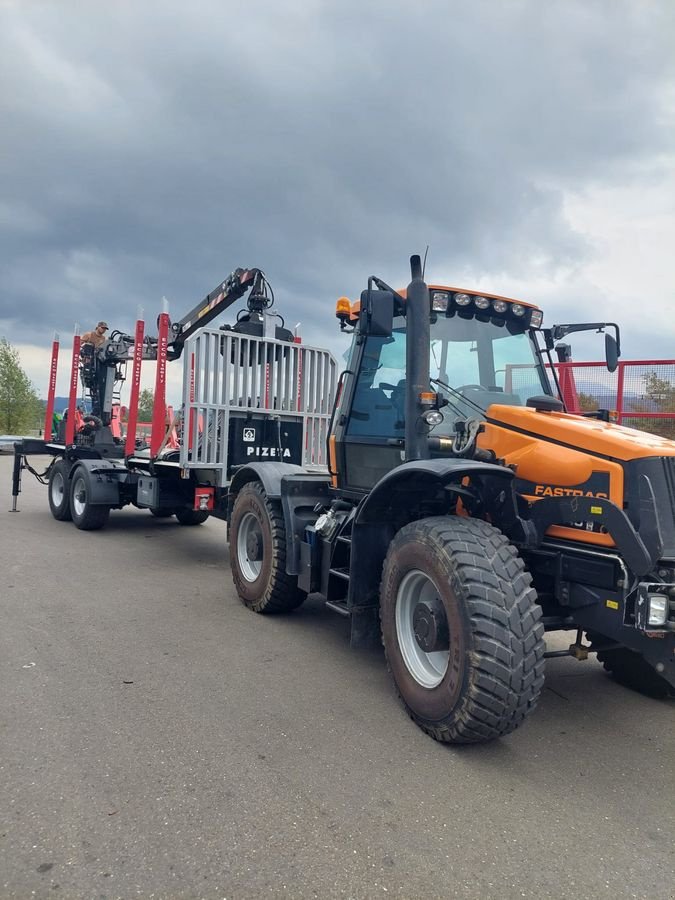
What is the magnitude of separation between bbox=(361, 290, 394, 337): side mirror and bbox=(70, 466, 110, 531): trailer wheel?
734 centimetres

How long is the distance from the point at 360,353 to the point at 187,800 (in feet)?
10.7

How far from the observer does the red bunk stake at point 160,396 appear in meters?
9.14

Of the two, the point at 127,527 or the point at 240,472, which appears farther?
the point at 127,527

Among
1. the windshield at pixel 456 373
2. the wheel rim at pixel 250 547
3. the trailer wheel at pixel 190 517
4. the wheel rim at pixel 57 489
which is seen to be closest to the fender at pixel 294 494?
the wheel rim at pixel 250 547

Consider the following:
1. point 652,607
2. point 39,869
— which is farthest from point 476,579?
point 39,869

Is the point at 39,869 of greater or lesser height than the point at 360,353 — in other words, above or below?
below

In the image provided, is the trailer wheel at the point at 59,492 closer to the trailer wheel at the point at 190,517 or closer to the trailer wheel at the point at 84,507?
the trailer wheel at the point at 84,507

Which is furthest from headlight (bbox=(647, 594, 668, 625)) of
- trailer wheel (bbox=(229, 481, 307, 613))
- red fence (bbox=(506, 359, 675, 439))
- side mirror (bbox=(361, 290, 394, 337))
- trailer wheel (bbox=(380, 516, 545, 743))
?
red fence (bbox=(506, 359, 675, 439))

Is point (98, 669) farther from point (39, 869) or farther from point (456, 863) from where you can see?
point (456, 863)

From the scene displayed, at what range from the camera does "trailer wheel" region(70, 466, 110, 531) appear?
33.4 ft

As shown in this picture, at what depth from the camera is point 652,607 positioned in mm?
2953

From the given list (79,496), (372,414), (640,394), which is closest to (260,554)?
(372,414)

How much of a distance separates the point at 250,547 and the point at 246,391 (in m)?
2.74

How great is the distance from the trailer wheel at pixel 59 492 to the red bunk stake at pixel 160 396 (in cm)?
284
